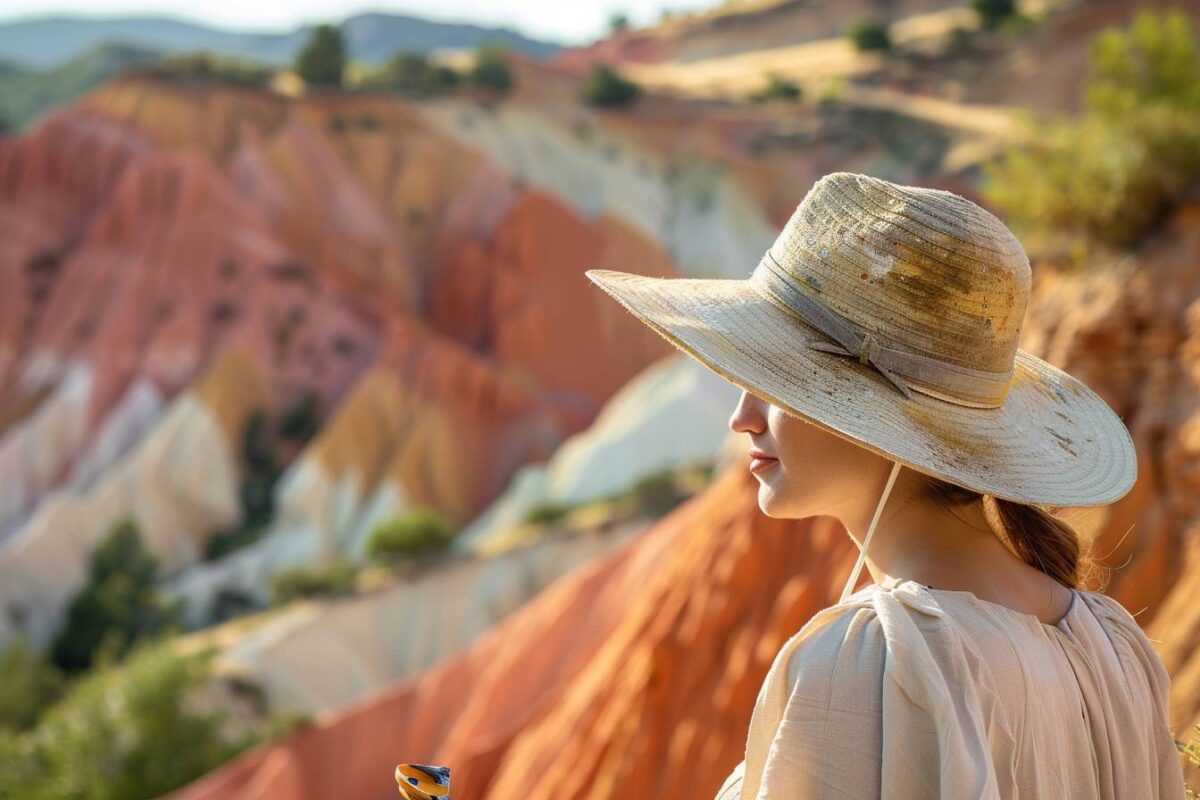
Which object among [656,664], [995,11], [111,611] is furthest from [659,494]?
[995,11]

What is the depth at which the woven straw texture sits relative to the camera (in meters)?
1.48

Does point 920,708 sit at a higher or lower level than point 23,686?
higher

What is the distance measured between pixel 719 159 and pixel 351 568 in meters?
21.3

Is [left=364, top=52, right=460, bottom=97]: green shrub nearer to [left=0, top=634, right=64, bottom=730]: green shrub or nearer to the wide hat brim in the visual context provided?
[left=0, top=634, right=64, bottom=730]: green shrub

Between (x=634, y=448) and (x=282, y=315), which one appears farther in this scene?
(x=282, y=315)

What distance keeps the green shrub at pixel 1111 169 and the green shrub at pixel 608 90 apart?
33.2m

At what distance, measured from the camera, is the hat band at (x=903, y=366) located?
1.50m

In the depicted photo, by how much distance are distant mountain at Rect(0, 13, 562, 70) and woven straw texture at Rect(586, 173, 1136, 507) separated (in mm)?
100279

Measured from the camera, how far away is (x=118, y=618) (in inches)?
909

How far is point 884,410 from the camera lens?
148cm

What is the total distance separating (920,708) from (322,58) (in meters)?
37.8

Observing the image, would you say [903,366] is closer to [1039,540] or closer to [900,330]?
[900,330]

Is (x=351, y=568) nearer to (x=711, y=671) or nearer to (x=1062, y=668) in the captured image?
(x=711, y=671)

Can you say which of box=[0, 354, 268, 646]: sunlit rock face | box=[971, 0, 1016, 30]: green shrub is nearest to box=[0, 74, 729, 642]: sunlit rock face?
box=[0, 354, 268, 646]: sunlit rock face
